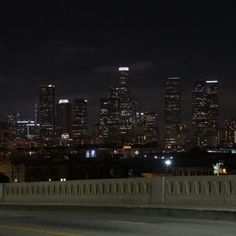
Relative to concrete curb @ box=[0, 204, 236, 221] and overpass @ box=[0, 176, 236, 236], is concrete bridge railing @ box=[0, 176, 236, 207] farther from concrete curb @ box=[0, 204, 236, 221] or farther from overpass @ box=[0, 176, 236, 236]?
concrete curb @ box=[0, 204, 236, 221]

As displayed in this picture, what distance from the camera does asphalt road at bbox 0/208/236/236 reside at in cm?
1426

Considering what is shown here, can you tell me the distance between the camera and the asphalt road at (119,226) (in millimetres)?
14258

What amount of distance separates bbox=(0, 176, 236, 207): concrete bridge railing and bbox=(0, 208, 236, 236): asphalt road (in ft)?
5.52

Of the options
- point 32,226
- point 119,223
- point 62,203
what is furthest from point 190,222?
point 62,203

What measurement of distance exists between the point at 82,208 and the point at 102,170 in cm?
11526

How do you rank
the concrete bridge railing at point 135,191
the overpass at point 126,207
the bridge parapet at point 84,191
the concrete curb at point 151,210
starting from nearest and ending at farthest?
the overpass at point 126,207
the concrete curb at point 151,210
the concrete bridge railing at point 135,191
the bridge parapet at point 84,191

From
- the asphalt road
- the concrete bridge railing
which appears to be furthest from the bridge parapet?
the asphalt road

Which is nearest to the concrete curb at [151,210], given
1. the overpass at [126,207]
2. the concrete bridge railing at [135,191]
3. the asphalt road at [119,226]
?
the overpass at [126,207]

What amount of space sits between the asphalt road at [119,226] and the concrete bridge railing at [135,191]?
168 centimetres

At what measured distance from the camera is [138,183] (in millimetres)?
22469

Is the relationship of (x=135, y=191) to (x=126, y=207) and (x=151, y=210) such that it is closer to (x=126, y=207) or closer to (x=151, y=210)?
(x=126, y=207)

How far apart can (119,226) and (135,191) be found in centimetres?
672

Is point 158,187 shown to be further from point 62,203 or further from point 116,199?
point 62,203

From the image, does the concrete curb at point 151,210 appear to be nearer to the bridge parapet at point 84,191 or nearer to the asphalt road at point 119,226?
the asphalt road at point 119,226
